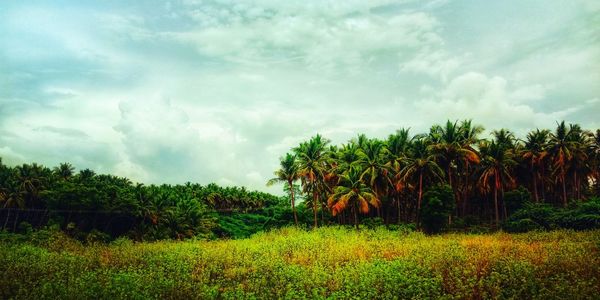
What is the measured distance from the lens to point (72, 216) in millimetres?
42375

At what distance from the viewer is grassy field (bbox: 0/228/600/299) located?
41.5 ft

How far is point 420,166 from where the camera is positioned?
40.1 meters

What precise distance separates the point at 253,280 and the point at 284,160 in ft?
105

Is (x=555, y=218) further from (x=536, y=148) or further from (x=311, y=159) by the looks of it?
(x=311, y=159)

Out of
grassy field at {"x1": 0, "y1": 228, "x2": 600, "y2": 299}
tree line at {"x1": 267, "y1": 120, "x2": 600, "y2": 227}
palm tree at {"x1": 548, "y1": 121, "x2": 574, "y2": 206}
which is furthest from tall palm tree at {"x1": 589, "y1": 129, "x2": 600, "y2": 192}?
grassy field at {"x1": 0, "y1": 228, "x2": 600, "y2": 299}

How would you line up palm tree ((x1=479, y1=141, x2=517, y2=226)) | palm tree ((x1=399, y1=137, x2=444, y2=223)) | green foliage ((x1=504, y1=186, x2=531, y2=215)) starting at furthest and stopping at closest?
green foliage ((x1=504, y1=186, x2=531, y2=215)) < palm tree ((x1=479, y1=141, x2=517, y2=226)) < palm tree ((x1=399, y1=137, x2=444, y2=223))

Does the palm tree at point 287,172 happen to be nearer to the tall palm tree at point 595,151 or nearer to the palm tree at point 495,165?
the palm tree at point 495,165

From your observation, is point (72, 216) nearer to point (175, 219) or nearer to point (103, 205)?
point (103, 205)

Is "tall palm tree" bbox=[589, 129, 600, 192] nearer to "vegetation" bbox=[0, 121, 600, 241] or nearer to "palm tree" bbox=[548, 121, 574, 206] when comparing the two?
"vegetation" bbox=[0, 121, 600, 241]

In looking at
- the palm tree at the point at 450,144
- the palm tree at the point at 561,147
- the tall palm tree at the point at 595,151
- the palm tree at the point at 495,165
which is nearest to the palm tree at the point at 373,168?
the palm tree at the point at 450,144

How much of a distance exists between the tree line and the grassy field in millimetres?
17656

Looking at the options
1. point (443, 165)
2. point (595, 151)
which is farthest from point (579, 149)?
point (443, 165)

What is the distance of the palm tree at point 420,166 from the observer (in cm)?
3975

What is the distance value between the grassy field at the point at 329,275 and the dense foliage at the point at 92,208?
1926cm
